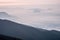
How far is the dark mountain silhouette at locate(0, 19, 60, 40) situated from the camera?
4.44 feet

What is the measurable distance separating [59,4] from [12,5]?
22.0 inches

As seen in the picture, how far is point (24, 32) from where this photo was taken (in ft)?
4.55

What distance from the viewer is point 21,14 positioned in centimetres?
166

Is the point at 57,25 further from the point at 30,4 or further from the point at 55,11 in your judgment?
the point at 30,4

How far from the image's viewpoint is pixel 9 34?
1.34 m

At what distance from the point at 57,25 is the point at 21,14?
42 cm

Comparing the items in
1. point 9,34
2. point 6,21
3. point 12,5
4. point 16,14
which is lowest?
point 9,34

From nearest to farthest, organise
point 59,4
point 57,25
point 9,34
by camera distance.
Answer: point 9,34
point 57,25
point 59,4

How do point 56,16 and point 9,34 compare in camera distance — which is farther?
point 56,16

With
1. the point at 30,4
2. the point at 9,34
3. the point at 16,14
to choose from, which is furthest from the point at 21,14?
the point at 9,34

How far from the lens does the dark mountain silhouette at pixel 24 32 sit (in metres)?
1.35

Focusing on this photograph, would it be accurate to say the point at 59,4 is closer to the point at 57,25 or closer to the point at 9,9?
the point at 57,25

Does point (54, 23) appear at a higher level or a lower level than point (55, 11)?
lower

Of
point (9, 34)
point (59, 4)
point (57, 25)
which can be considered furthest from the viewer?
point (59, 4)
